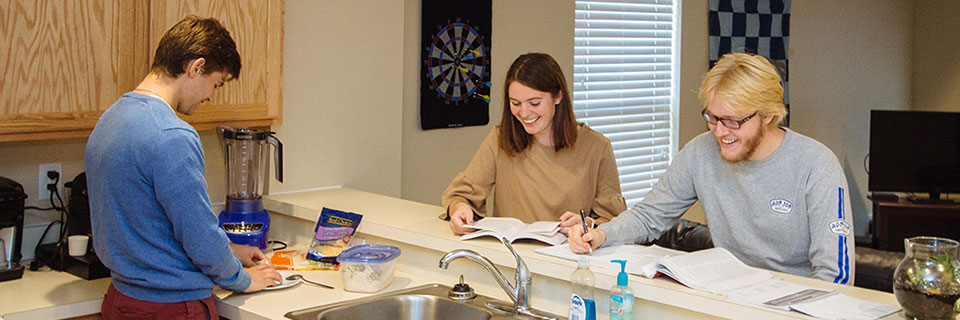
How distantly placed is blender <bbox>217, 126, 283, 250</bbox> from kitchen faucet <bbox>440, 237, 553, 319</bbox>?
3.07 feet

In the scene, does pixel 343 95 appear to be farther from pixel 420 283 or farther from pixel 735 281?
pixel 735 281

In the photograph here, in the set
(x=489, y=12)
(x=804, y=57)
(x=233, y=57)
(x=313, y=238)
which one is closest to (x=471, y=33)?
(x=489, y=12)

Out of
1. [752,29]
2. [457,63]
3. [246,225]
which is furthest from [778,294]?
[752,29]

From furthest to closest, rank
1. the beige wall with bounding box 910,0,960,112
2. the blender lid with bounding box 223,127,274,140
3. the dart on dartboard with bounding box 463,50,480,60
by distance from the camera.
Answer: the beige wall with bounding box 910,0,960,112 → the dart on dartboard with bounding box 463,50,480,60 → the blender lid with bounding box 223,127,274,140

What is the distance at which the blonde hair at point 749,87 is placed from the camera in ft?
7.18

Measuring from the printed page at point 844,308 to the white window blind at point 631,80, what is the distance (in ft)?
10.6

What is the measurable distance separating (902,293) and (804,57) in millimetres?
4884

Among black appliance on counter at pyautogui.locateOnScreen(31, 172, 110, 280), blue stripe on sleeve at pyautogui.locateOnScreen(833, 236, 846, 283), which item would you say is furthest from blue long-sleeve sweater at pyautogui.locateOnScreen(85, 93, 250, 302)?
blue stripe on sleeve at pyautogui.locateOnScreen(833, 236, 846, 283)

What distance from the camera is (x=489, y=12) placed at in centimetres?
434

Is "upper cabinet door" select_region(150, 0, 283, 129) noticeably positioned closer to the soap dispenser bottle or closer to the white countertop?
the white countertop

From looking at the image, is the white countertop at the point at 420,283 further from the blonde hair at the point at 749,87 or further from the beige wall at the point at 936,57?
the beige wall at the point at 936,57

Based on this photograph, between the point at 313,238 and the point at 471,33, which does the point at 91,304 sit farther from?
the point at 471,33

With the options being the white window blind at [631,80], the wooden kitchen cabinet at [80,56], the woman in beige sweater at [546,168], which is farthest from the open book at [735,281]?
the white window blind at [631,80]

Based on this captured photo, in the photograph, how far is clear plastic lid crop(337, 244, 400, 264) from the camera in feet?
8.03
